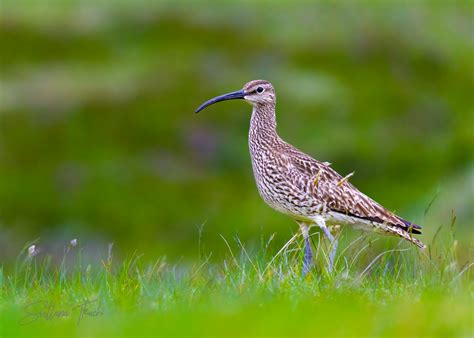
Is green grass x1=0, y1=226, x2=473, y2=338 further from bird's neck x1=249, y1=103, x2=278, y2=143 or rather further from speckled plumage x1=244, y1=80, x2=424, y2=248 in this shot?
bird's neck x1=249, y1=103, x2=278, y2=143

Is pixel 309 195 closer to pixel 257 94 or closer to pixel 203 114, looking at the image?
pixel 257 94

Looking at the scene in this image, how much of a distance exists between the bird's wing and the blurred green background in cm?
1647

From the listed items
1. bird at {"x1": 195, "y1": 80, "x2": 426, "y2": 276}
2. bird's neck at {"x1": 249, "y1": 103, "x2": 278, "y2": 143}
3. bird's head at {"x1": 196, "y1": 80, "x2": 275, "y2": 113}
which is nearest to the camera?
bird at {"x1": 195, "y1": 80, "x2": 426, "y2": 276}

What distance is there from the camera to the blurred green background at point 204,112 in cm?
3734

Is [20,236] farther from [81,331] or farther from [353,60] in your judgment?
[81,331]

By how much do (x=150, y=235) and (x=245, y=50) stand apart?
15.3 metres

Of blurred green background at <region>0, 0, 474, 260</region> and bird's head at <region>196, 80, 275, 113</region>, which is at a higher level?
bird's head at <region>196, 80, 275, 113</region>

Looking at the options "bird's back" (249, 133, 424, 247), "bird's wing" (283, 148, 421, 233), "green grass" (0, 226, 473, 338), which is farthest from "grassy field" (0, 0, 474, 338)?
"green grass" (0, 226, 473, 338)

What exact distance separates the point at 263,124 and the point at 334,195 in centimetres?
165

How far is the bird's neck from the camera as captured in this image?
45.4 ft

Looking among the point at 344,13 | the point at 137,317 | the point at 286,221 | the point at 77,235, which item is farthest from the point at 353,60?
the point at 137,317

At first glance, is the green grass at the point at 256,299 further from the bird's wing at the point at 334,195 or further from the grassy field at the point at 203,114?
the grassy field at the point at 203,114

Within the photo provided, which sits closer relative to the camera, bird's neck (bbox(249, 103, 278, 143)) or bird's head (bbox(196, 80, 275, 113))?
bird's neck (bbox(249, 103, 278, 143))

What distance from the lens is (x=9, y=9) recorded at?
164ft
